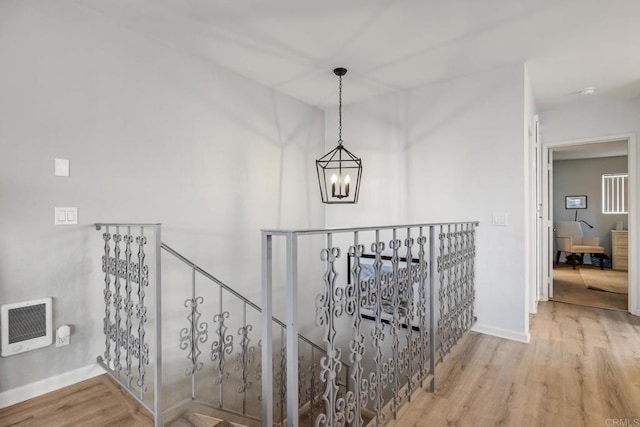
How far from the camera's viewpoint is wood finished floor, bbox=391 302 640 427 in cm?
177

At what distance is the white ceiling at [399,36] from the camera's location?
2.09 meters

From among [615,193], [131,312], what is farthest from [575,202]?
[131,312]

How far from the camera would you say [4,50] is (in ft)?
5.89

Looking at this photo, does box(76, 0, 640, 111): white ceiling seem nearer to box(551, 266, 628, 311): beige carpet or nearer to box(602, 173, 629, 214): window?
box(551, 266, 628, 311): beige carpet

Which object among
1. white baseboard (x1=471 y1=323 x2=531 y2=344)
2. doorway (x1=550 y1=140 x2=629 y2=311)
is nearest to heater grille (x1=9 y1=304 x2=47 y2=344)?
white baseboard (x1=471 y1=323 x2=531 y2=344)

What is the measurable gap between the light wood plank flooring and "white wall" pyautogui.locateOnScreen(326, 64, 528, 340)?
2.81 meters

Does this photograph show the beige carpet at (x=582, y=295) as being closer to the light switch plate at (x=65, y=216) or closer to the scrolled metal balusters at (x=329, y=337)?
the scrolled metal balusters at (x=329, y=337)

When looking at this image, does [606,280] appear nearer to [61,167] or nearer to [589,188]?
[589,188]

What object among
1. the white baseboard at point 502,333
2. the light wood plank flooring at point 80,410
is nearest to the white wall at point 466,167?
the white baseboard at point 502,333

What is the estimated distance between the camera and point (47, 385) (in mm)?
1902

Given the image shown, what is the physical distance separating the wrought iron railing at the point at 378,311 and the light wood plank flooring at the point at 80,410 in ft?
3.52

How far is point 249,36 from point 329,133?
1.89m

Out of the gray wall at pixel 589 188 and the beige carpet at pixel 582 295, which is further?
the gray wall at pixel 589 188

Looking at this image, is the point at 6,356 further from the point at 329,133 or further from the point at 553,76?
the point at 553,76
